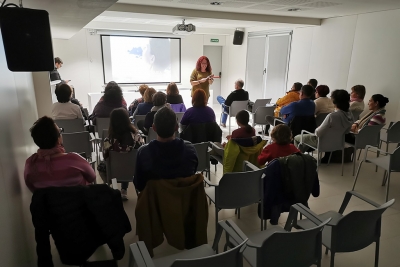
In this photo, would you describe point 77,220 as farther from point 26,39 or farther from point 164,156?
point 26,39

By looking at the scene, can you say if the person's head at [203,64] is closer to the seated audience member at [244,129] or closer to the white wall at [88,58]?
the white wall at [88,58]

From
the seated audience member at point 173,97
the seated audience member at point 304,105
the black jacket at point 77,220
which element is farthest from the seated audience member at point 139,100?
the black jacket at point 77,220

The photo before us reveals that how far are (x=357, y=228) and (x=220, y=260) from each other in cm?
98

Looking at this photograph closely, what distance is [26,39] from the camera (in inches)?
75.8

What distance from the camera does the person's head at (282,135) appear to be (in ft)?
8.66

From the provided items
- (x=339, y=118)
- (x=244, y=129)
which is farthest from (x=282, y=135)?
(x=339, y=118)

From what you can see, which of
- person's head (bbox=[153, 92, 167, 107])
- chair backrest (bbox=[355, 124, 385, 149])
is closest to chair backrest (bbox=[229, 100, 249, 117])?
person's head (bbox=[153, 92, 167, 107])

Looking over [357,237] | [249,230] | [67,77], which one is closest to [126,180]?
[249,230]

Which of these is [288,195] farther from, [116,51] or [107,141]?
[116,51]

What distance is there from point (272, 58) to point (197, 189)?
6.85 m

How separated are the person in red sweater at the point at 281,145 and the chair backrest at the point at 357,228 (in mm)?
910

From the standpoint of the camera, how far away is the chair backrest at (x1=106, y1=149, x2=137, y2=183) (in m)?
2.88

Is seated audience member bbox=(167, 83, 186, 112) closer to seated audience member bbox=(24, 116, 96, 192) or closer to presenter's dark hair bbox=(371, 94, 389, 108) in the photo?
seated audience member bbox=(24, 116, 96, 192)

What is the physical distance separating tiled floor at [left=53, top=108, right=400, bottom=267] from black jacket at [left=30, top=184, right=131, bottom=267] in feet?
1.96
